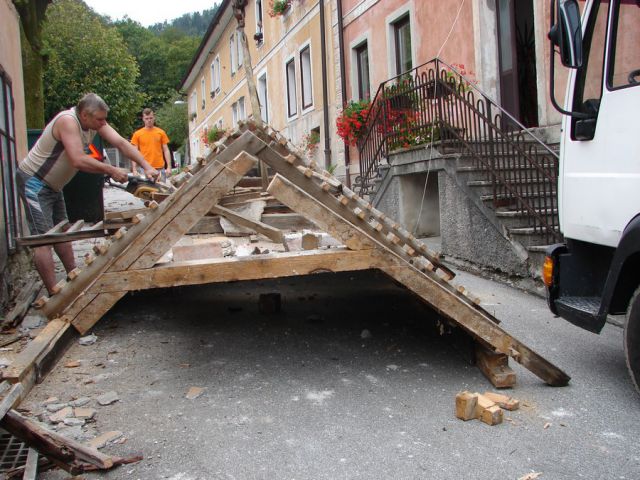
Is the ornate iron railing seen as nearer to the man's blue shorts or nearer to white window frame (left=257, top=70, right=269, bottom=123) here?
the man's blue shorts

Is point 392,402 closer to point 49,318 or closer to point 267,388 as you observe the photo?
point 267,388

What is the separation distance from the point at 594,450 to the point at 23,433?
2428 millimetres

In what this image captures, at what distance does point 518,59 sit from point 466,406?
813 cm

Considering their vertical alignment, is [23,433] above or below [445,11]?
below

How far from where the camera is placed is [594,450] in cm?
275

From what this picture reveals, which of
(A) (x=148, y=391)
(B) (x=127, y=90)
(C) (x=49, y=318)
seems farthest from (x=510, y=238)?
(B) (x=127, y=90)

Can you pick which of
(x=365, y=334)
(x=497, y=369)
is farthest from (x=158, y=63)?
(x=497, y=369)

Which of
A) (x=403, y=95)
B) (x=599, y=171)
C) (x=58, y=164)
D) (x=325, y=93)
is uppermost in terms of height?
(x=325, y=93)

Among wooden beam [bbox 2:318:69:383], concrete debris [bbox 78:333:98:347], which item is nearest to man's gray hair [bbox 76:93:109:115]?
concrete debris [bbox 78:333:98:347]

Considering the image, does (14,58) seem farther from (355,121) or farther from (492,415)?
(492,415)

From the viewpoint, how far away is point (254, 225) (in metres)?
5.70

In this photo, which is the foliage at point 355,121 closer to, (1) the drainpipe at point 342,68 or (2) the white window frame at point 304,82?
(1) the drainpipe at point 342,68

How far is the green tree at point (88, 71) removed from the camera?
83.7 ft

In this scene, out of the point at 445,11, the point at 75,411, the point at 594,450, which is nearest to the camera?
the point at 594,450
